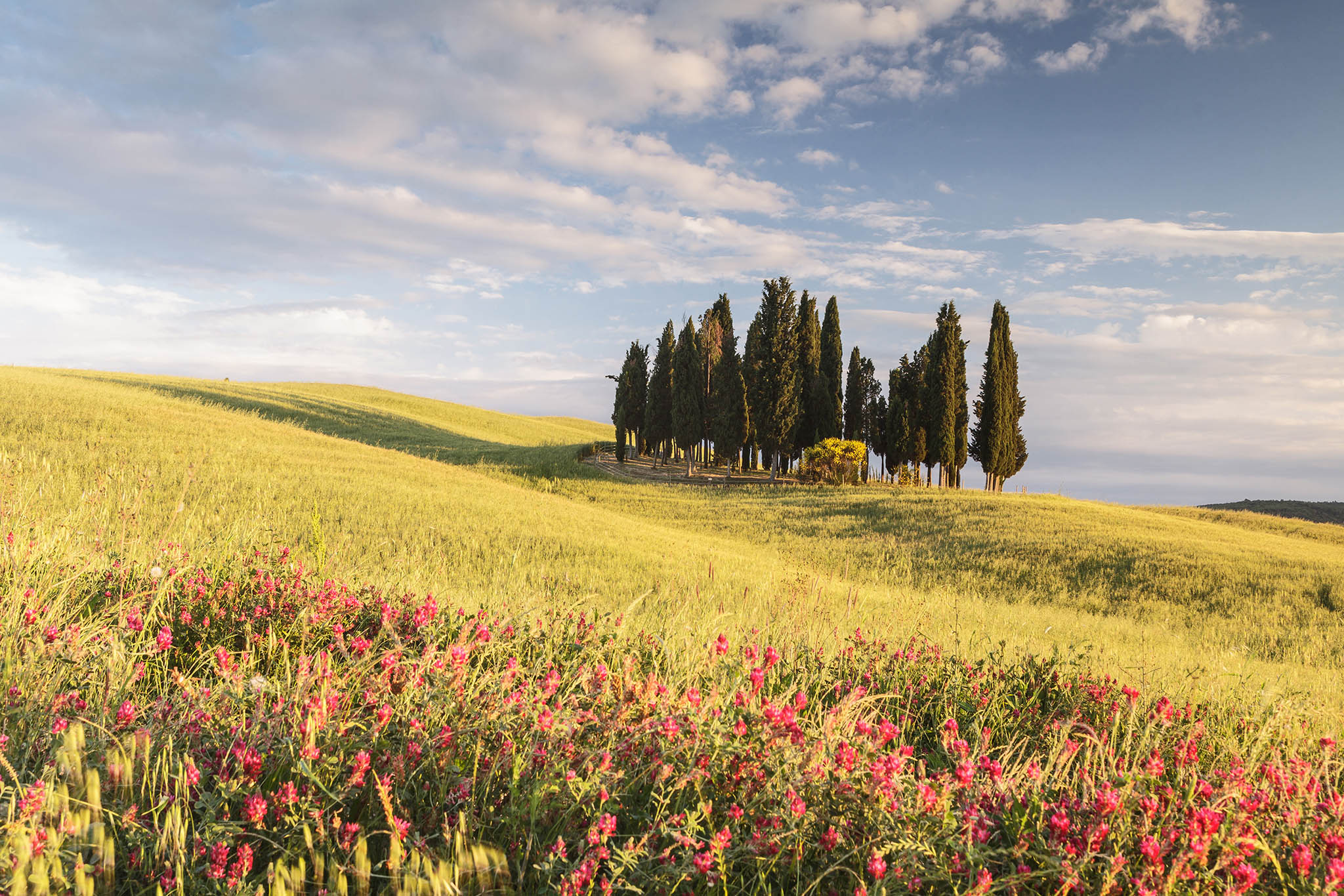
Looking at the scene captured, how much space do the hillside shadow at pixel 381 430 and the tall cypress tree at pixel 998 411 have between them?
23.1m

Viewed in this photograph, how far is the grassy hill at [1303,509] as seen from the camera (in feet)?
145

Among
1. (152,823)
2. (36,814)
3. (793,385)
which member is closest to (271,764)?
(152,823)

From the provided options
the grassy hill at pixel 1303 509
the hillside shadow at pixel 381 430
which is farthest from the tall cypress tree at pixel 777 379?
the grassy hill at pixel 1303 509

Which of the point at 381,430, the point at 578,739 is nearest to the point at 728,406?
the point at 381,430

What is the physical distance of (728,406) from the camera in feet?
125

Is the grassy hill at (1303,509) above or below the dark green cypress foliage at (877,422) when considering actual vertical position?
below

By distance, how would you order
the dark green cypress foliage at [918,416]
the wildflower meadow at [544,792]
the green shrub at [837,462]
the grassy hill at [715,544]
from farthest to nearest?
the dark green cypress foliage at [918,416] → the green shrub at [837,462] → the grassy hill at [715,544] → the wildflower meadow at [544,792]

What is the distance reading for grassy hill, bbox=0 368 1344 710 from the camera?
660cm

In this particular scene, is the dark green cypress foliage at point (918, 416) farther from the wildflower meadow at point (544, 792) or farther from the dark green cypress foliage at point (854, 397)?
the wildflower meadow at point (544, 792)

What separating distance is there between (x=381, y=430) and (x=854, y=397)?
32.3 m

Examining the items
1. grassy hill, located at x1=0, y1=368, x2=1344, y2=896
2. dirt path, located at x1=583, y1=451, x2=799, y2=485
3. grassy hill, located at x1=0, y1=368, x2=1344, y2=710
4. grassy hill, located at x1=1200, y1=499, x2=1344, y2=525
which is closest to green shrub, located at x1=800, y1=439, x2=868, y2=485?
dirt path, located at x1=583, y1=451, x2=799, y2=485

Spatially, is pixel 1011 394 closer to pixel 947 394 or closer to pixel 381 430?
pixel 947 394

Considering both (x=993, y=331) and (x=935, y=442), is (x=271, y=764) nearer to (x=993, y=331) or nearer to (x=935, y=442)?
(x=935, y=442)

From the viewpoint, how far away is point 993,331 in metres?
40.4
